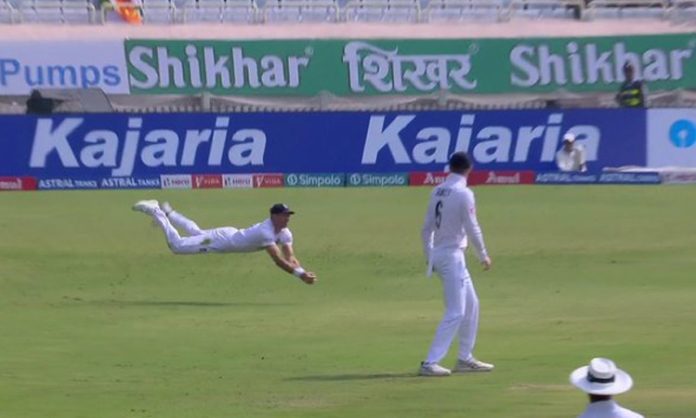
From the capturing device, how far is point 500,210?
3034 centimetres

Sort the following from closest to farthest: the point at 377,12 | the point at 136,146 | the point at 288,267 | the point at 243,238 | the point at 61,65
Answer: the point at 288,267 → the point at 243,238 → the point at 136,146 → the point at 61,65 → the point at 377,12

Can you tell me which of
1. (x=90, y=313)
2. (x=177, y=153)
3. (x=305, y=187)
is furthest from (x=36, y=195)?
(x=90, y=313)

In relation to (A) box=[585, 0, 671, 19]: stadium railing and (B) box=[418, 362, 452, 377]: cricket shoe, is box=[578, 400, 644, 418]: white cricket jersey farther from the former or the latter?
(A) box=[585, 0, 671, 19]: stadium railing

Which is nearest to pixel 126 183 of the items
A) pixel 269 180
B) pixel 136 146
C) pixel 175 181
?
pixel 136 146

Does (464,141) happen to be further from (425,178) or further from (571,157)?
(571,157)

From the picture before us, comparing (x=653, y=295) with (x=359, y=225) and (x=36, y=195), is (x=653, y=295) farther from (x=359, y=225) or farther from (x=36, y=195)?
(x=36, y=195)

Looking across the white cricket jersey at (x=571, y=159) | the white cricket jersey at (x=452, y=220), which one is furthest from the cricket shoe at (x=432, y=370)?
the white cricket jersey at (x=571, y=159)

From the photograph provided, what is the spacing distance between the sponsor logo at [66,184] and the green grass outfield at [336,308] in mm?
356

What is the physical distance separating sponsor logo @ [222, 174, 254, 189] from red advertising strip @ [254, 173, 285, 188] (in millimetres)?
120

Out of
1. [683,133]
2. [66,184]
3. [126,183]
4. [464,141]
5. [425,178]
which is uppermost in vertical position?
[683,133]

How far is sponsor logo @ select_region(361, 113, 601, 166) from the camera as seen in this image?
110 ft

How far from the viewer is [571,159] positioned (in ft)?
110

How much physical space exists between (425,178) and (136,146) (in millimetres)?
5817

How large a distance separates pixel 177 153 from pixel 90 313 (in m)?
12.5
